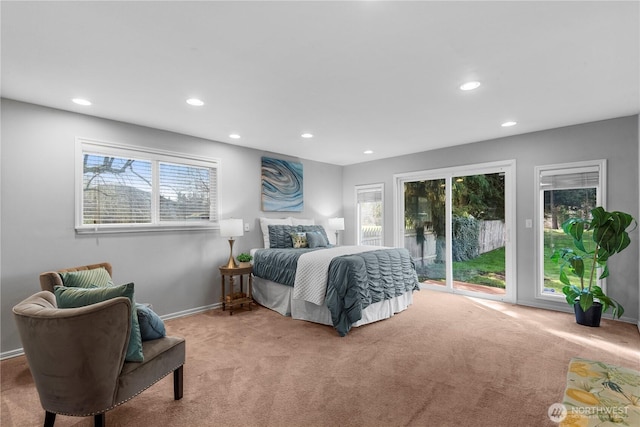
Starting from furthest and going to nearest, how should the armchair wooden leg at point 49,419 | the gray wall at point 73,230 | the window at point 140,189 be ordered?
the window at point 140,189 < the gray wall at point 73,230 < the armchair wooden leg at point 49,419

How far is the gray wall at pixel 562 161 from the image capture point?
352 cm

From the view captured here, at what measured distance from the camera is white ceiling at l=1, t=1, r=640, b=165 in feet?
5.73

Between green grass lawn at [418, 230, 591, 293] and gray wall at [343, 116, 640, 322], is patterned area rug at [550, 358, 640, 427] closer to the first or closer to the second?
gray wall at [343, 116, 640, 322]

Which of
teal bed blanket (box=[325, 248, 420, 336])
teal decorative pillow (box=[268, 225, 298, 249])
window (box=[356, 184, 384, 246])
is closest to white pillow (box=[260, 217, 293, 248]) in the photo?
teal decorative pillow (box=[268, 225, 298, 249])

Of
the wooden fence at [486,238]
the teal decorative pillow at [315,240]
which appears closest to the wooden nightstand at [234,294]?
the teal decorative pillow at [315,240]

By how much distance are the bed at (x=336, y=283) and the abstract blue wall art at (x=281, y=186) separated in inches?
32.7

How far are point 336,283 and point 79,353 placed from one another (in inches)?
90.3

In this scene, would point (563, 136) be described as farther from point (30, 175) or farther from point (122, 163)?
point (30, 175)

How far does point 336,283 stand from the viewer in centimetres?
334

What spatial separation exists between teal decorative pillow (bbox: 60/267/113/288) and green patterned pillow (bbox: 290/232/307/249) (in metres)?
2.49

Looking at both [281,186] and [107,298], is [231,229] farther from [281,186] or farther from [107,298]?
[107,298]

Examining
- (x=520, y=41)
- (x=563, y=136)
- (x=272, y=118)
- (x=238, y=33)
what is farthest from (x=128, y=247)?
(x=563, y=136)

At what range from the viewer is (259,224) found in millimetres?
4949

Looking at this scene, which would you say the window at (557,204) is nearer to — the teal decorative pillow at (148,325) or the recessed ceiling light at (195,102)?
the recessed ceiling light at (195,102)
